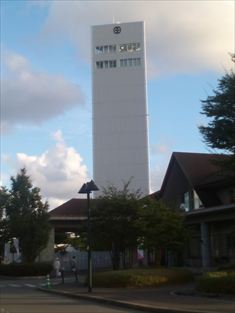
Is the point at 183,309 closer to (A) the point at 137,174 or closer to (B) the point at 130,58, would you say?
(A) the point at 137,174

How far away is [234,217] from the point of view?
39.9 meters

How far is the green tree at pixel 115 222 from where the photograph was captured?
38375 mm

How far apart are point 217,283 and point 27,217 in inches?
1414

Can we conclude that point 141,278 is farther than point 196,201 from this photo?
No

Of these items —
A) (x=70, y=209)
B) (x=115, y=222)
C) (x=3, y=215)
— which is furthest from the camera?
(x=70, y=209)

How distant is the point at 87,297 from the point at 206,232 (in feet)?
67.4

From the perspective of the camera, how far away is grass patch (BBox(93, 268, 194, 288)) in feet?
102

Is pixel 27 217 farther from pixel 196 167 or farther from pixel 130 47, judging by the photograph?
pixel 130 47

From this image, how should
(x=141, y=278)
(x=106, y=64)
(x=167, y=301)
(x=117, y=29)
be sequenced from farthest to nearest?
(x=117, y=29), (x=106, y=64), (x=141, y=278), (x=167, y=301)

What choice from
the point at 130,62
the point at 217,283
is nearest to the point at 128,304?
the point at 217,283

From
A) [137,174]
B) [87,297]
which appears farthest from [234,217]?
[137,174]

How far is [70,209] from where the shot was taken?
7625cm

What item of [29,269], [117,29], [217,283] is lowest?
[217,283]

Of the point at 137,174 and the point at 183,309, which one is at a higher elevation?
the point at 137,174
